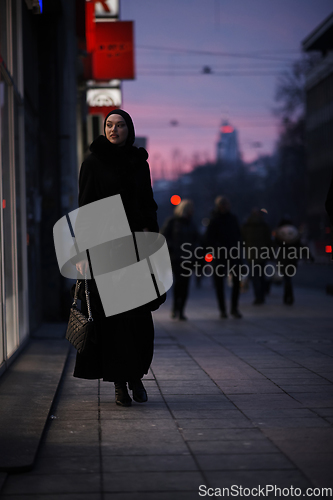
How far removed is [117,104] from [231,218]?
283 inches

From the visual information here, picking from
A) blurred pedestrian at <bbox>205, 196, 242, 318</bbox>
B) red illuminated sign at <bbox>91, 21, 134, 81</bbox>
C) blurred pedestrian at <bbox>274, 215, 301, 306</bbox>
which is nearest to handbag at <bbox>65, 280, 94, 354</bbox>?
blurred pedestrian at <bbox>205, 196, 242, 318</bbox>

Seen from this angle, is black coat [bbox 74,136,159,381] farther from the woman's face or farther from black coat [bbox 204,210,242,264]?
black coat [bbox 204,210,242,264]

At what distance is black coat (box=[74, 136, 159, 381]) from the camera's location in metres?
5.73

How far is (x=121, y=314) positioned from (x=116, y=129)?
137cm

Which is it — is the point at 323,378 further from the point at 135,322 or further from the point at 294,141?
the point at 294,141

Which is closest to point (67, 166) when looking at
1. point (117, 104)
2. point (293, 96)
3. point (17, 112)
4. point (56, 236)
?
point (56, 236)

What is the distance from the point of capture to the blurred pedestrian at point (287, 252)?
15672 millimetres

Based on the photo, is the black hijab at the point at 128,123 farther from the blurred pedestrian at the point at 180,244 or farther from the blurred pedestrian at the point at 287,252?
the blurred pedestrian at the point at 287,252

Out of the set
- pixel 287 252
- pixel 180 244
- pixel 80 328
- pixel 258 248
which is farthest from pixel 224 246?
pixel 80 328

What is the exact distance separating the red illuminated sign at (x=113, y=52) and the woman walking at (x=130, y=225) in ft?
35.5

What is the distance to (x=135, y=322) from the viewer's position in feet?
19.1

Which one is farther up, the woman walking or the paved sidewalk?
the woman walking

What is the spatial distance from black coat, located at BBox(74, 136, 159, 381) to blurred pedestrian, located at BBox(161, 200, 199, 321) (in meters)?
6.73
